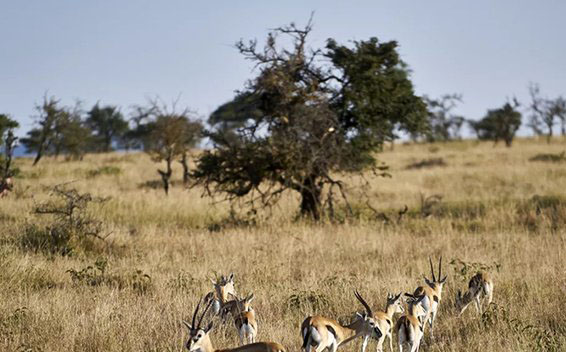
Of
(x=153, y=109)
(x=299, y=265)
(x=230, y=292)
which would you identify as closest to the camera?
(x=230, y=292)

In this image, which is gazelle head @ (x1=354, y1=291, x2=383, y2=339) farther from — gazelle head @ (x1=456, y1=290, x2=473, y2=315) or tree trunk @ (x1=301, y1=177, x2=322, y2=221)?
tree trunk @ (x1=301, y1=177, x2=322, y2=221)

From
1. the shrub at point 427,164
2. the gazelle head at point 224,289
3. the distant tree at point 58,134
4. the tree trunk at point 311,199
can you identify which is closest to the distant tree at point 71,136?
the distant tree at point 58,134

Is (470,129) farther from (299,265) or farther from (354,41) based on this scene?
(299,265)

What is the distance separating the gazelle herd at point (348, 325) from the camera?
5656 mm

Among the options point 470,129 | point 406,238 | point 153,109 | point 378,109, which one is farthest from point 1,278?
point 470,129

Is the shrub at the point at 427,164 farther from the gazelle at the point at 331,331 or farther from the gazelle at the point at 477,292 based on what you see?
the gazelle at the point at 331,331

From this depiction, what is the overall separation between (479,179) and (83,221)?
19040 mm

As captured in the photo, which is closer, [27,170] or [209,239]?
[209,239]

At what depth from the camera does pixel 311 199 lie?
17953 mm

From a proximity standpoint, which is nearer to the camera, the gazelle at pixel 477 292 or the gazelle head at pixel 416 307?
the gazelle head at pixel 416 307

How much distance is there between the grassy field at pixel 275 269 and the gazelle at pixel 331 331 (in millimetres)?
679

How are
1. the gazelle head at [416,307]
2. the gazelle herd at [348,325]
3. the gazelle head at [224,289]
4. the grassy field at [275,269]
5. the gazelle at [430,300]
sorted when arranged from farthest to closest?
the gazelle head at [224,289] < the gazelle at [430,300] < the grassy field at [275,269] < the gazelle head at [416,307] < the gazelle herd at [348,325]

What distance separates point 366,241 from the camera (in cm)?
1343

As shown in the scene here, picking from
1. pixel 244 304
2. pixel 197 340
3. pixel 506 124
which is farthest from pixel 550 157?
pixel 197 340
